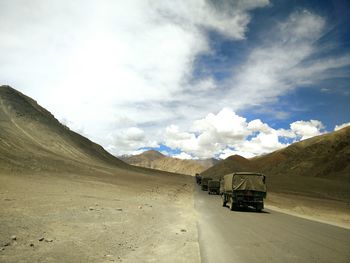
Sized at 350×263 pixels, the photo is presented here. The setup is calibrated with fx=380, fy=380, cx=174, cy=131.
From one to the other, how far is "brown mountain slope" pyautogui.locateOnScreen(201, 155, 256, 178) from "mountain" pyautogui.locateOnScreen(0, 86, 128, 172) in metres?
74.3

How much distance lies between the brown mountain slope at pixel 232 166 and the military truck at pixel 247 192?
137769 millimetres

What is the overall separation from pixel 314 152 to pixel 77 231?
127402 mm

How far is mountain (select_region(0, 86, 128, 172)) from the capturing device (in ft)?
171

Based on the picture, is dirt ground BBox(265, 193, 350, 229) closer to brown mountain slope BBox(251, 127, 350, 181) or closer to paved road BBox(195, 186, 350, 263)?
paved road BBox(195, 186, 350, 263)

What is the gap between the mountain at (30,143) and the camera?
52.1 metres

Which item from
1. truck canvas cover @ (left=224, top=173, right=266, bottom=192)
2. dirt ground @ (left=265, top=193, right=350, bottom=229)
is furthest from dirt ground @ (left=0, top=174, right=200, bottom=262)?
dirt ground @ (left=265, top=193, right=350, bottom=229)

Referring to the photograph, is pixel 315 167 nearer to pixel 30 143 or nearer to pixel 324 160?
pixel 324 160

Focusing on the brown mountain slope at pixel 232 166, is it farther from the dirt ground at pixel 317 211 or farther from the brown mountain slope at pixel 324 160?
the dirt ground at pixel 317 211

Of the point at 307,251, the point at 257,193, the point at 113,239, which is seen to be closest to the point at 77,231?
the point at 113,239

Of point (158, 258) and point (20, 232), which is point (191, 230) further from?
point (20, 232)

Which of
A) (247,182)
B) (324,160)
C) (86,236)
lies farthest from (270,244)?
(324,160)

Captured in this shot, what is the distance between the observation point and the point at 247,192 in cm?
2681

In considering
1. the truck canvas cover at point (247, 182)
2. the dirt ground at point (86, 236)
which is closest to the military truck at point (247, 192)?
the truck canvas cover at point (247, 182)

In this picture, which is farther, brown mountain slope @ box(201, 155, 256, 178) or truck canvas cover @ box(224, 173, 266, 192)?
brown mountain slope @ box(201, 155, 256, 178)
